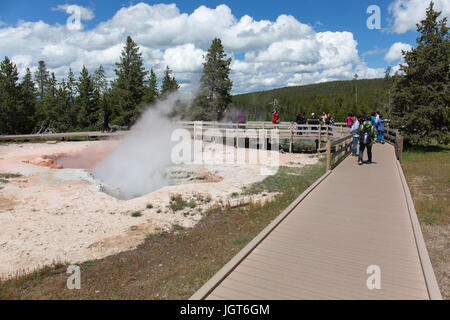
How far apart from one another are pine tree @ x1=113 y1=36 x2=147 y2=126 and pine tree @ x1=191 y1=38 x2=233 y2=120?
7451 millimetres

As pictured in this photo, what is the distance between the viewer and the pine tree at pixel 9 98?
128ft

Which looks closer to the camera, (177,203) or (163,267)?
(163,267)

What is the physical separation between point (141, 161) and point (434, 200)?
56.6 feet

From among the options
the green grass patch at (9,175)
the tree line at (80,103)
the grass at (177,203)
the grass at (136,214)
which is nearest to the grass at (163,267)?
the grass at (177,203)

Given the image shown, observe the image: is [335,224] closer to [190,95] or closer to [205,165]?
[205,165]

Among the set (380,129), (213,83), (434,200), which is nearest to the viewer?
(434,200)

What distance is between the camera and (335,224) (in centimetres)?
730

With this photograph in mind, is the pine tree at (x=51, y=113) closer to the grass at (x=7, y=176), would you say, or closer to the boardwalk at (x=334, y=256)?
the grass at (x=7, y=176)

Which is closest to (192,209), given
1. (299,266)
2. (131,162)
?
(299,266)

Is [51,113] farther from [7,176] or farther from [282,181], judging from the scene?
[282,181]

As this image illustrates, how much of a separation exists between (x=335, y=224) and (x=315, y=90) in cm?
17960

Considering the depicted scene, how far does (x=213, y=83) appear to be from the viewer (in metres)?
44.0

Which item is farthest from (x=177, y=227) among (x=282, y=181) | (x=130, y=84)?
(x=130, y=84)

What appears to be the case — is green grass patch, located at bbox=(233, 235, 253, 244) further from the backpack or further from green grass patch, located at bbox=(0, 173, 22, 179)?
green grass patch, located at bbox=(0, 173, 22, 179)
